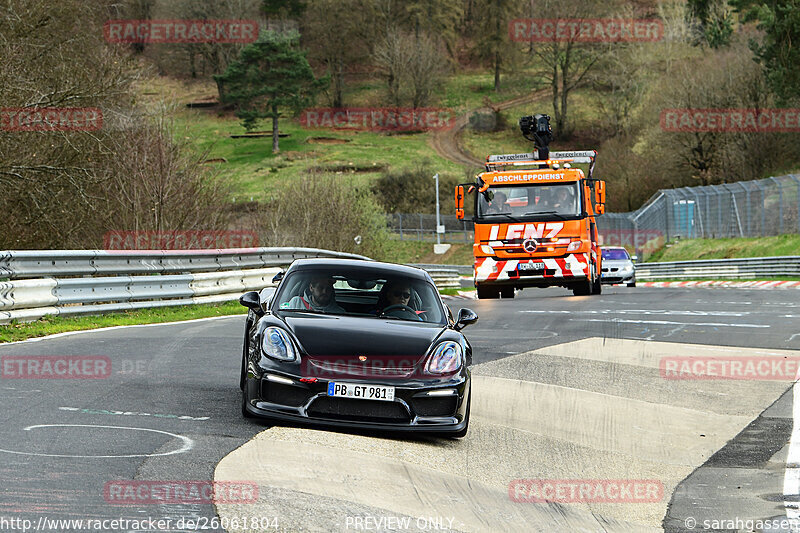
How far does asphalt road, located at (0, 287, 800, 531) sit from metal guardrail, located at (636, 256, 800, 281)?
1936cm

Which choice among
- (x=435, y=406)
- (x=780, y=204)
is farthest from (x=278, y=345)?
(x=780, y=204)

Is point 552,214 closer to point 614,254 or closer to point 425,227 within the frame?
point 614,254

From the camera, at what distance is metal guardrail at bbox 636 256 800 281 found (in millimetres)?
35125

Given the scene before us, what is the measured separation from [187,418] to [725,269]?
34.5 metres

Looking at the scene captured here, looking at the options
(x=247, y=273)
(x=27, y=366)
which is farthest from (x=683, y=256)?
(x=27, y=366)

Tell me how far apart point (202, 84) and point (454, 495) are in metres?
120

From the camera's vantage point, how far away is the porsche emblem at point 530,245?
2169cm

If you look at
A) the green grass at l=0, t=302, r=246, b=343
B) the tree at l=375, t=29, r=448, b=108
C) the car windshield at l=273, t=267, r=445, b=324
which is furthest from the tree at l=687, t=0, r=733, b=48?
the car windshield at l=273, t=267, r=445, b=324

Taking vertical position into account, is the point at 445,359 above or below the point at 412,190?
above

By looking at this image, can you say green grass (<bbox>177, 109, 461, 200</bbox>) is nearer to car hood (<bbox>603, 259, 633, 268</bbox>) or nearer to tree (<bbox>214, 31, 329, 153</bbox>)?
tree (<bbox>214, 31, 329, 153</bbox>)

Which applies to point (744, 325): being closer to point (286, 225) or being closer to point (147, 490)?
point (147, 490)

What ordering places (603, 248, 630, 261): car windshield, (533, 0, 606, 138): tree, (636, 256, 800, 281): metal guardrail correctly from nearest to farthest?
(603, 248, 630, 261): car windshield → (636, 256, 800, 281): metal guardrail → (533, 0, 606, 138): tree

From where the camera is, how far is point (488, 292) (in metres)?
23.6

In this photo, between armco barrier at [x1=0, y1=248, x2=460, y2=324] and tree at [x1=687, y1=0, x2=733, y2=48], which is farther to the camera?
tree at [x1=687, y1=0, x2=733, y2=48]
